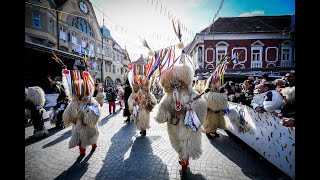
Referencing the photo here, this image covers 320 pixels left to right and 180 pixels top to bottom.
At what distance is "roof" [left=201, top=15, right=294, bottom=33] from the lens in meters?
18.7

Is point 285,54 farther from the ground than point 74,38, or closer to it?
closer to it

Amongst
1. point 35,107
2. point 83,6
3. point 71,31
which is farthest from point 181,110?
point 83,6

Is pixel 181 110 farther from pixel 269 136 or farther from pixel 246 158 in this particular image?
pixel 246 158

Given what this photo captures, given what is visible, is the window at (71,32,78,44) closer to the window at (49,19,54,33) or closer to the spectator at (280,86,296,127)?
the window at (49,19,54,33)

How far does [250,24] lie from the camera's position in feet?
63.8

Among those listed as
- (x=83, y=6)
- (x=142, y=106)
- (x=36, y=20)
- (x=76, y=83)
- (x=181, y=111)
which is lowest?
(x=142, y=106)

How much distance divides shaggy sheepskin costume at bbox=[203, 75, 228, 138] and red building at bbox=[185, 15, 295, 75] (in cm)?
1430

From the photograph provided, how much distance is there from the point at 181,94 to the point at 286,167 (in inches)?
82.6

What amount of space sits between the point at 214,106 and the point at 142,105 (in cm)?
228

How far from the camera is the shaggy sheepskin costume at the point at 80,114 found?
3.48 metres

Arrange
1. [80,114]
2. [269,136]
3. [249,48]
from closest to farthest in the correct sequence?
[269,136], [80,114], [249,48]

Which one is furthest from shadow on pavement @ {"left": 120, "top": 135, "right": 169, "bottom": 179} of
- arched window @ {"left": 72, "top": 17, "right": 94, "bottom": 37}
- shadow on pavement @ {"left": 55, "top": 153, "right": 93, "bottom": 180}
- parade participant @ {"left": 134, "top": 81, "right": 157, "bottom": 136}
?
arched window @ {"left": 72, "top": 17, "right": 94, "bottom": 37}

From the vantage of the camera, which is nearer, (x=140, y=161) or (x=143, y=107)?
(x=140, y=161)

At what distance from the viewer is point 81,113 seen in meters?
3.53
